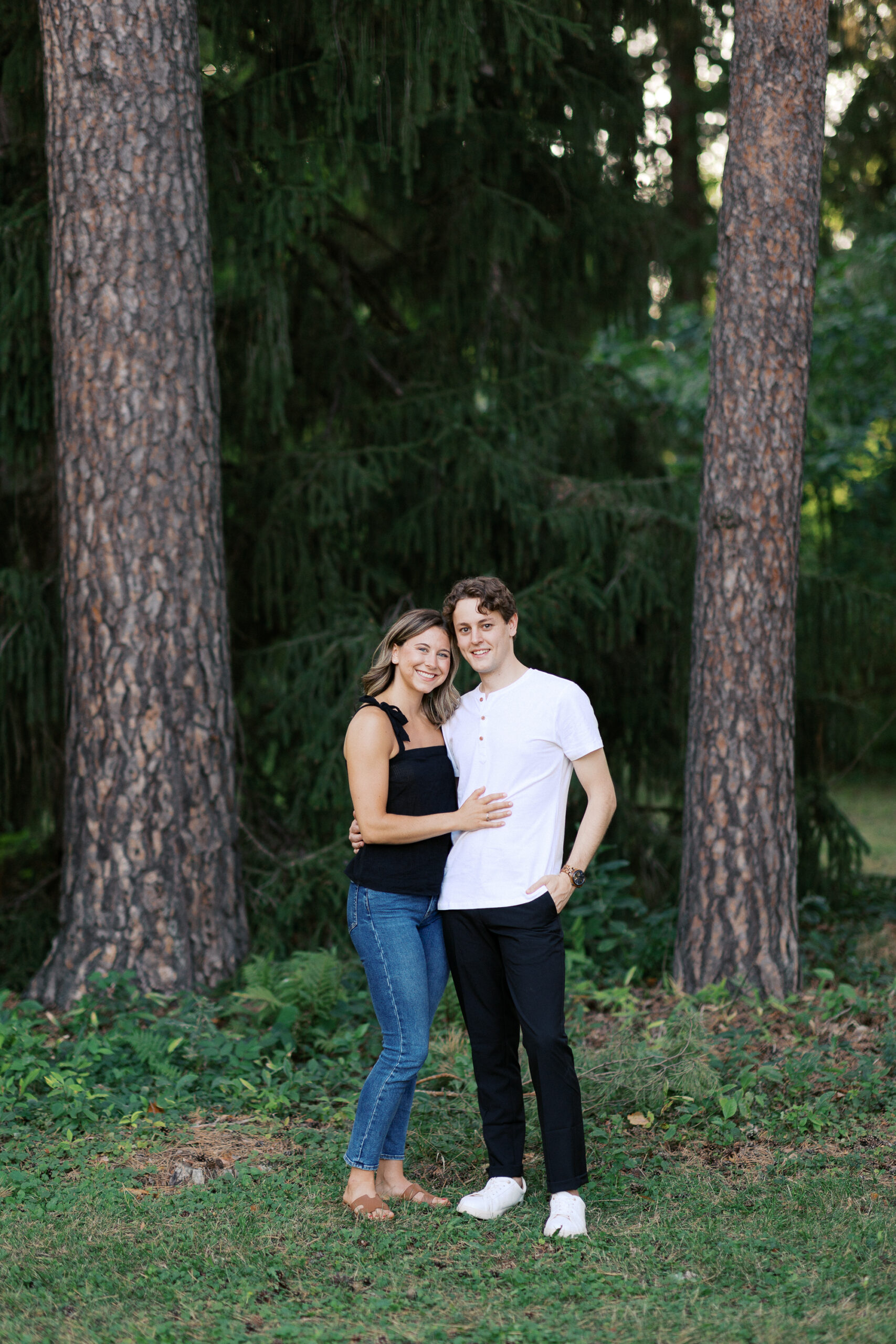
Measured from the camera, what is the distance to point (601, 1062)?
4.72 m

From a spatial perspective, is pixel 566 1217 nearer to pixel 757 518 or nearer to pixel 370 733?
pixel 370 733

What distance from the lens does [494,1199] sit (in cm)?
368

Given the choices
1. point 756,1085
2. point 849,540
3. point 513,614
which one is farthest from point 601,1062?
point 849,540

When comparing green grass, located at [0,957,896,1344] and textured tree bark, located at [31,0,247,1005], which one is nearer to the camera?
green grass, located at [0,957,896,1344]

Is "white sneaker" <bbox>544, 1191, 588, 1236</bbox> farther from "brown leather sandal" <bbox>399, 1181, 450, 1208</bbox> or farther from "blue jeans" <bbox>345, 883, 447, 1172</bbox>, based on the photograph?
"blue jeans" <bbox>345, 883, 447, 1172</bbox>

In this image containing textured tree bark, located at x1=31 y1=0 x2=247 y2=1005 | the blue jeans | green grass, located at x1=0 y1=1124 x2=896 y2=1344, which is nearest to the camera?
green grass, located at x1=0 y1=1124 x2=896 y2=1344

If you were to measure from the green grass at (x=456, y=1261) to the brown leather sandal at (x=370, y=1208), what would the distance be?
3cm

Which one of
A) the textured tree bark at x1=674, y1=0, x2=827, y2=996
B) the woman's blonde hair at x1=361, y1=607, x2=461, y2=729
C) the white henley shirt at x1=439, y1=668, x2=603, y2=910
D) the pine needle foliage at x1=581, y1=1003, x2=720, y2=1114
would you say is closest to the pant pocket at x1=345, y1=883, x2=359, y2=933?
the white henley shirt at x1=439, y1=668, x2=603, y2=910

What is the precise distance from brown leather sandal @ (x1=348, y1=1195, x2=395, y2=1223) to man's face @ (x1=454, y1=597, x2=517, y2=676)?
1.69m

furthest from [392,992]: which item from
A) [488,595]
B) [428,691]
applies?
[488,595]

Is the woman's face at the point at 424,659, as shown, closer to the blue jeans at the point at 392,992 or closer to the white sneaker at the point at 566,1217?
the blue jeans at the point at 392,992

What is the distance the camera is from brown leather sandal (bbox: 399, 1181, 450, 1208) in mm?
3754

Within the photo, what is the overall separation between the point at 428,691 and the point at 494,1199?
5.28ft

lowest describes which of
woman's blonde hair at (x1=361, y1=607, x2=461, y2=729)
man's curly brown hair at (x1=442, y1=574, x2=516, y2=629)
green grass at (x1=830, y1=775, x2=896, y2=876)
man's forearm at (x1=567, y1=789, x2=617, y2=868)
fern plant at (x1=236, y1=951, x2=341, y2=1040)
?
green grass at (x1=830, y1=775, x2=896, y2=876)
